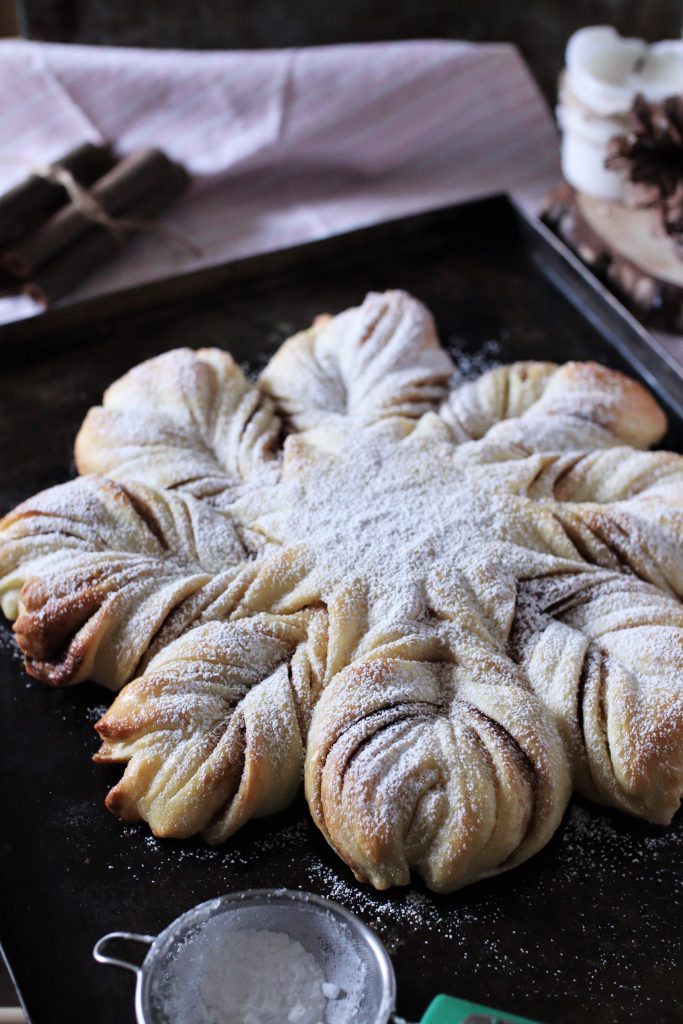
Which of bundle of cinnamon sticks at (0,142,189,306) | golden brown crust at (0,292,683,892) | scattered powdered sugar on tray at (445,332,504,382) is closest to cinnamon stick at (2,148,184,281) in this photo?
bundle of cinnamon sticks at (0,142,189,306)

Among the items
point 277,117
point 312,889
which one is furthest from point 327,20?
point 312,889

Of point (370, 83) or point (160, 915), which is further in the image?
point (370, 83)

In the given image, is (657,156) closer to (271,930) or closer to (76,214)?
(76,214)

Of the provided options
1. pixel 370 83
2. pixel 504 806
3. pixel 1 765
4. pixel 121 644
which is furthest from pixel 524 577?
pixel 370 83

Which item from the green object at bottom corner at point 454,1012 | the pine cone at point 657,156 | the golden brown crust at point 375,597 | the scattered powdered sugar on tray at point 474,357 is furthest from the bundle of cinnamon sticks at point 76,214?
the green object at bottom corner at point 454,1012

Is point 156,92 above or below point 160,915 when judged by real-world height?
above

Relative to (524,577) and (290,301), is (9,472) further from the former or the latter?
(524,577)

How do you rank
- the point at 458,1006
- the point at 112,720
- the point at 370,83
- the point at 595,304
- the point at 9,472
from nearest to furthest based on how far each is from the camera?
the point at 458,1006 < the point at 112,720 < the point at 9,472 < the point at 595,304 < the point at 370,83
